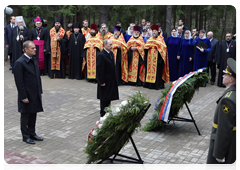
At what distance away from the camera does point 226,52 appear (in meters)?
11.7

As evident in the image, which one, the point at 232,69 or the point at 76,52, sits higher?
the point at 76,52

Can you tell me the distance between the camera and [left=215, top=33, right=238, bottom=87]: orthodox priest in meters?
11.5

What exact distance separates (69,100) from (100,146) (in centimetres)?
500

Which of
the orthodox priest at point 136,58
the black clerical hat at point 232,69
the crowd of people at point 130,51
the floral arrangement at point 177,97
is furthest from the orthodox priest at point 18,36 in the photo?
the black clerical hat at point 232,69

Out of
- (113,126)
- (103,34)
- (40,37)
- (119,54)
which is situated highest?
(103,34)

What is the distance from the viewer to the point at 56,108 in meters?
8.27

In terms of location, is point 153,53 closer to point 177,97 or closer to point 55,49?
point 55,49

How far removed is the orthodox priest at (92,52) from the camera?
468 inches

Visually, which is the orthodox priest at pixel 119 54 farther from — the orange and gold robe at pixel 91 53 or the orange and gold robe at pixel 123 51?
the orange and gold robe at pixel 91 53

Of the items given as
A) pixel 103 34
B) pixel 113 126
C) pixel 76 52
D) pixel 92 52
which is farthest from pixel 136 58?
pixel 113 126

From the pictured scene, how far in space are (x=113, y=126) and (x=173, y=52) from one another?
8.60 meters

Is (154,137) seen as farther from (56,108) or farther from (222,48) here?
(222,48)

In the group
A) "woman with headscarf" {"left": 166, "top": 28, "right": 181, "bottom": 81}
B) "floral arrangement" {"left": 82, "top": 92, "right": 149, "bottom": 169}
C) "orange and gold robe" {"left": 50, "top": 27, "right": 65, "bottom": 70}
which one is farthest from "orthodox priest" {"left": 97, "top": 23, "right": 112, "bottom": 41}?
"floral arrangement" {"left": 82, "top": 92, "right": 149, "bottom": 169}

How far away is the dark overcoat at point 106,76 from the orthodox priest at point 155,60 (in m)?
4.18
